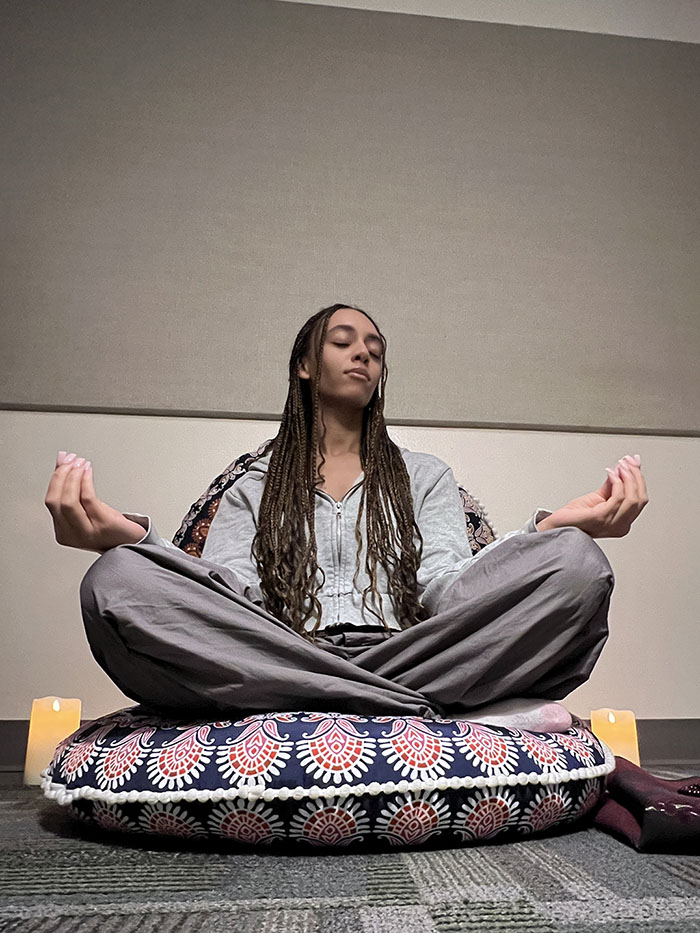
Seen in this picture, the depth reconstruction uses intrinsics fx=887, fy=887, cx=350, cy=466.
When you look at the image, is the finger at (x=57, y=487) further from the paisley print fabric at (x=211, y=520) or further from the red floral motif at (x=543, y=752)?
the red floral motif at (x=543, y=752)

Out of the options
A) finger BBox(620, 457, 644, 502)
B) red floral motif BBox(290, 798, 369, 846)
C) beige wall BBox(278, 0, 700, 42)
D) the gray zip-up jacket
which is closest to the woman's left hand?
finger BBox(620, 457, 644, 502)

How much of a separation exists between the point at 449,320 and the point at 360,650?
4.43 feet

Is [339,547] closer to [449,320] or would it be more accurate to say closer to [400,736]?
[400,736]

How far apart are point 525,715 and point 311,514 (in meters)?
0.57

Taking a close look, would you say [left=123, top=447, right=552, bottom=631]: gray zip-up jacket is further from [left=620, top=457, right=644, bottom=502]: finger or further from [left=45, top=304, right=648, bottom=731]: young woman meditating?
[left=620, top=457, right=644, bottom=502]: finger

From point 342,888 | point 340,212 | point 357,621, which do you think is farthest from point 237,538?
point 340,212

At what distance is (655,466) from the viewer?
8.14ft

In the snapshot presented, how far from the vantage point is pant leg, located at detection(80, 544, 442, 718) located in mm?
1144

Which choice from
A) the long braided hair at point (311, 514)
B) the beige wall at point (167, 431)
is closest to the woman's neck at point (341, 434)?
the long braided hair at point (311, 514)

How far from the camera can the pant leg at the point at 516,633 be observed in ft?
3.91

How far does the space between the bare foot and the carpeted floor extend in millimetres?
162

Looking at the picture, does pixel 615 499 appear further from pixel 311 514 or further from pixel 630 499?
pixel 311 514

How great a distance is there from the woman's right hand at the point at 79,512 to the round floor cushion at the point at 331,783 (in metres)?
0.28

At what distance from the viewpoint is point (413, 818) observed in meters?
1.03
